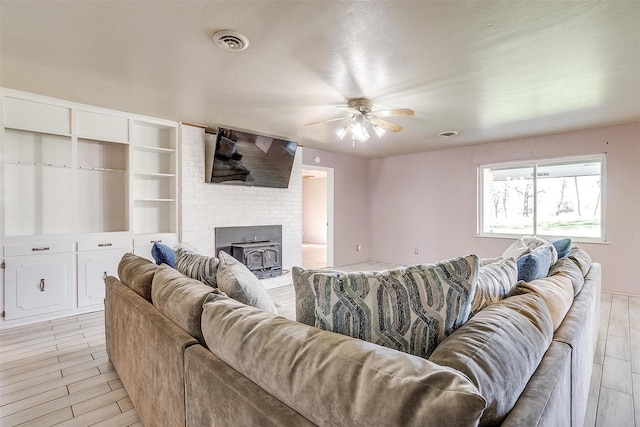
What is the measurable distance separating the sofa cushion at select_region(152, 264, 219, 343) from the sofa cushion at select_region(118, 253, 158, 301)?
0.14 meters

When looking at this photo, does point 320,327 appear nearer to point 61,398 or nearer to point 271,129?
point 61,398

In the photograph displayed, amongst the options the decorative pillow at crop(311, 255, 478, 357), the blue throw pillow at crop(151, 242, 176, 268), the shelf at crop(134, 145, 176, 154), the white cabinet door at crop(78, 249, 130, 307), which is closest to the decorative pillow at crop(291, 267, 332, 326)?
the decorative pillow at crop(311, 255, 478, 357)

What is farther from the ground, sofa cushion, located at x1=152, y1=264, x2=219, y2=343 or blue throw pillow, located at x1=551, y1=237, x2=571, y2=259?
blue throw pillow, located at x1=551, y1=237, x2=571, y2=259

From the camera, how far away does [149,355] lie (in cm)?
143

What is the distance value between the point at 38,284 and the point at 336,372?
12.6ft

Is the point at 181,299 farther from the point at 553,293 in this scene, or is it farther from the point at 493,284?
the point at 553,293

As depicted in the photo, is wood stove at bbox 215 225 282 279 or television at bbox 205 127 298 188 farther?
wood stove at bbox 215 225 282 279

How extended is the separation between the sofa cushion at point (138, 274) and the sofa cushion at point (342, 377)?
3.14 feet

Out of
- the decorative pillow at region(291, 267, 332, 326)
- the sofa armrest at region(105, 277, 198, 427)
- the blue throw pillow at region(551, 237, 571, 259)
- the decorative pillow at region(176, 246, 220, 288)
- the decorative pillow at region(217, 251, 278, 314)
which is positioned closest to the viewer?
the decorative pillow at region(291, 267, 332, 326)

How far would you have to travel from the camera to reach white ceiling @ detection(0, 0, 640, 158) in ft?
6.06

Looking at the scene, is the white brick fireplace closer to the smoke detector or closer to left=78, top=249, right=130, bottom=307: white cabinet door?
left=78, top=249, right=130, bottom=307: white cabinet door

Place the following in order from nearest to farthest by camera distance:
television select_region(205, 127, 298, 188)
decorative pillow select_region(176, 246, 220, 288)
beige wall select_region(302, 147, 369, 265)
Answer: decorative pillow select_region(176, 246, 220, 288) < television select_region(205, 127, 298, 188) < beige wall select_region(302, 147, 369, 265)

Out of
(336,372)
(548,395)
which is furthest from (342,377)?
(548,395)

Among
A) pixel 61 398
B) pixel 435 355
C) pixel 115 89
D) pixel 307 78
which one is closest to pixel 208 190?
pixel 115 89
